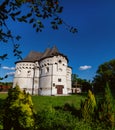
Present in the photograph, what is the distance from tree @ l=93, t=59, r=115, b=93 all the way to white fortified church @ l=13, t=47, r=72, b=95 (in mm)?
12322

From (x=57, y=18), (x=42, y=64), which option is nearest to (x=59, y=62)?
(x=42, y=64)

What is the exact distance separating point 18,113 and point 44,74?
1643 inches

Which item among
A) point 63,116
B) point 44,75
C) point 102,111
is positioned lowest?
point 63,116

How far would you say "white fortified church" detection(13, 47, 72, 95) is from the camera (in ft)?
165

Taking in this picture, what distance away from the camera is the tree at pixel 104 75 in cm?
6242

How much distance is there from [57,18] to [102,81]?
6307cm

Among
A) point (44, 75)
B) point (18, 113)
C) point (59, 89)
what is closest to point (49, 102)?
point (18, 113)

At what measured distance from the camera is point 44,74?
5247 centimetres

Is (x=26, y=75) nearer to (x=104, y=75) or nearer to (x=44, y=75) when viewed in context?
(x=44, y=75)

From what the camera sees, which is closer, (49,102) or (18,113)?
(18,113)

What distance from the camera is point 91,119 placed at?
14.9 m

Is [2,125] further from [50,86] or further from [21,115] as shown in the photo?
[50,86]

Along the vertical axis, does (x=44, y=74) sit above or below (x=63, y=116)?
above

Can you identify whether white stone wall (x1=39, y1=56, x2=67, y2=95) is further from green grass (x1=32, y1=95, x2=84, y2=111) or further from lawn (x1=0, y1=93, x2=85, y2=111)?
green grass (x1=32, y1=95, x2=84, y2=111)
